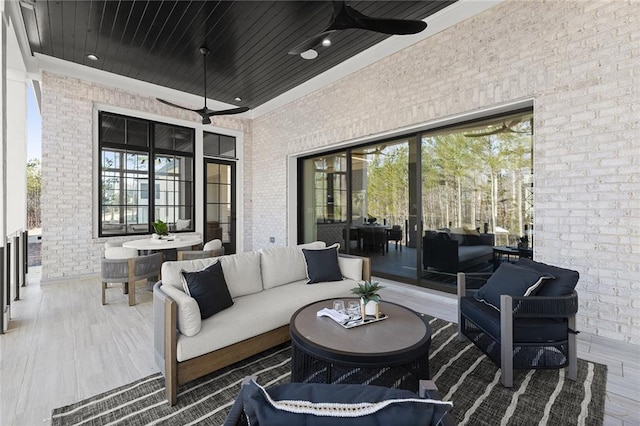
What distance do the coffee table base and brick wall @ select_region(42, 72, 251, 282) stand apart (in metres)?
5.33

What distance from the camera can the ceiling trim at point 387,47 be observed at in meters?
3.52

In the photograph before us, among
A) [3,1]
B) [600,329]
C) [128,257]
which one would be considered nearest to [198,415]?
[128,257]

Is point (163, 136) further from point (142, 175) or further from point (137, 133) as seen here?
point (142, 175)

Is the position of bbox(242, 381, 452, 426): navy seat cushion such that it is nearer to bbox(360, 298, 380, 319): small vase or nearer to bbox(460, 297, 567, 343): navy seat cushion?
bbox(360, 298, 380, 319): small vase

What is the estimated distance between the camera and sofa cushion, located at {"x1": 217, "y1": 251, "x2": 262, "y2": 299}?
2902mm

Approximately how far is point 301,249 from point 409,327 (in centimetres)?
184

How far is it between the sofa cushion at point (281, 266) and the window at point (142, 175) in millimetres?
4208

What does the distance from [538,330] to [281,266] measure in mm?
2413

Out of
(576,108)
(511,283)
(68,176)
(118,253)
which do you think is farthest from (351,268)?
(68,176)

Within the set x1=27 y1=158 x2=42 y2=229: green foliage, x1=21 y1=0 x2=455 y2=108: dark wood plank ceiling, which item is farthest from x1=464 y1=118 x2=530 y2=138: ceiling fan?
x1=27 y1=158 x2=42 y2=229: green foliage

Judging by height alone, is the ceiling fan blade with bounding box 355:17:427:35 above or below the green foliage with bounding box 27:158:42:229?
above

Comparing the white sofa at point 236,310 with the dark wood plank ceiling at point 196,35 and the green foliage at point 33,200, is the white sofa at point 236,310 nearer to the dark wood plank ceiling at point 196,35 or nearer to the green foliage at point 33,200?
the dark wood plank ceiling at point 196,35

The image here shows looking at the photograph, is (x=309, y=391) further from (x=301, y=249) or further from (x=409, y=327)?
(x=301, y=249)

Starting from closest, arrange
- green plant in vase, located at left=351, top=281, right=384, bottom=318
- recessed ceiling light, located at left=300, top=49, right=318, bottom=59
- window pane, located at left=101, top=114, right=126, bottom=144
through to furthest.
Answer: green plant in vase, located at left=351, top=281, right=384, bottom=318
recessed ceiling light, located at left=300, top=49, right=318, bottom=59
window pane, located at left=101, top=114, right=126, bottom=144
